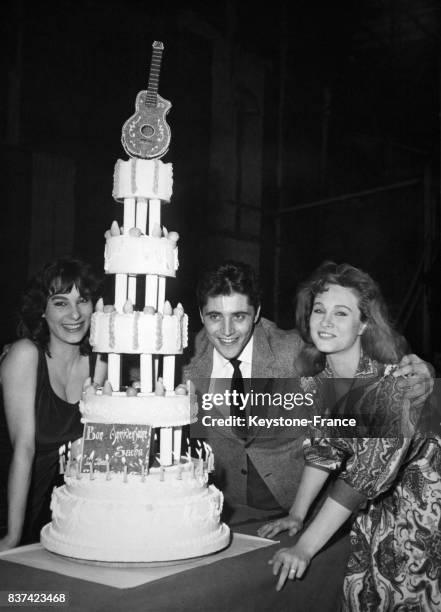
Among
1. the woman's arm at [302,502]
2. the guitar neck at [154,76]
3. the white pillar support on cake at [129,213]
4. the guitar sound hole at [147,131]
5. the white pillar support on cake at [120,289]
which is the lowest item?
the woman's arm at [302,502]

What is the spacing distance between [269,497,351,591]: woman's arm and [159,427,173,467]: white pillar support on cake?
0.49 meters

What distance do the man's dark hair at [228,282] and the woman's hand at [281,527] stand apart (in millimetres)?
1022

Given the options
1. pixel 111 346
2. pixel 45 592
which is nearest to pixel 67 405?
pixel 111 346

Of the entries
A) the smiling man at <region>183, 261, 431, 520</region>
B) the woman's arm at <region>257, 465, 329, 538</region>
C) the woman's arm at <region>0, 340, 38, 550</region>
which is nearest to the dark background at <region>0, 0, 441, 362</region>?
the smiling man at <region>183, 261, 431, 520</region>

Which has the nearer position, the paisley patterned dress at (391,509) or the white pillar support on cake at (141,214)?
the paisley patterned dress at (391,509)

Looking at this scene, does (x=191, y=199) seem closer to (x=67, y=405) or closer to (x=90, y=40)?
(x=90, y=40)

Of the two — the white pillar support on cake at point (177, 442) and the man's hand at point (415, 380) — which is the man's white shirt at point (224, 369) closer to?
the white pillar support on cake at point (177, 442)

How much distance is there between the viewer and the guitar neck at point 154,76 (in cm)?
217

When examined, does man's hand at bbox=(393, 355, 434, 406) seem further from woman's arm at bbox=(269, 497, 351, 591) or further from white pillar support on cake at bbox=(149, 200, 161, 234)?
white pillar support on cake at bbox=(149, 200, 161, 234)

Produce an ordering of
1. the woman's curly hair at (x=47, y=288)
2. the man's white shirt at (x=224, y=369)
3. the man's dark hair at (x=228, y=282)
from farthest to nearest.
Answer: the man's white shirt at (x=224, y=369) < the man's dark hair at (x=228, y=282) < the woman's curly hair at (x=47, y=288)

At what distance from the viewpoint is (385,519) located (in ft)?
6.65

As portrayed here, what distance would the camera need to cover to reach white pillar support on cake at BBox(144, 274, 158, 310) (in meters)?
2.15

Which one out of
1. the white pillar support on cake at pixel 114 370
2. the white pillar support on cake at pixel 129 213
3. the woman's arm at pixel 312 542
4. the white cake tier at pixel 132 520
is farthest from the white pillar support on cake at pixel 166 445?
the white pillar support on cake at pixel 129 213

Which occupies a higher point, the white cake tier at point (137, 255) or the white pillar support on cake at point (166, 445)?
the white cake tier at point (137, 255)
